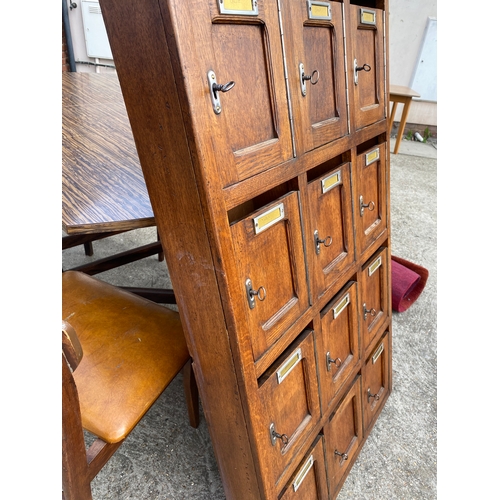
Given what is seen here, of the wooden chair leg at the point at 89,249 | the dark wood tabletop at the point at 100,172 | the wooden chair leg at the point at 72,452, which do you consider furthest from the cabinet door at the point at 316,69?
the wooden chair leg at the point at 89,249

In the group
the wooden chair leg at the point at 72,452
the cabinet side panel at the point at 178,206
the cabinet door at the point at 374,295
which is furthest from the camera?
the cabinet door at the point at 374,295

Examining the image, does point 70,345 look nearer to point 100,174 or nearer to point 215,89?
point 215,89

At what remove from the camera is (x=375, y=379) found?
1.70 m

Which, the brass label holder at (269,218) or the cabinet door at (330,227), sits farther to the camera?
the cabinet door at (330,227)

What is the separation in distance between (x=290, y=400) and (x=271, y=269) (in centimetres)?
38

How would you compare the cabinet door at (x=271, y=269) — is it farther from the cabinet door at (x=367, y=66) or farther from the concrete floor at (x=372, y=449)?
the concrete floor at (x=372, y=449)

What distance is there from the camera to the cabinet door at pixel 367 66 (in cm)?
119

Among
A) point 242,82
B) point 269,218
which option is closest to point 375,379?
point 269,218

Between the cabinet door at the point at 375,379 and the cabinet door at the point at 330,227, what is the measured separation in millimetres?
515

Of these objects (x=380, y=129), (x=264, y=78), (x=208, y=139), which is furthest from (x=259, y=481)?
(x=380, y=129)

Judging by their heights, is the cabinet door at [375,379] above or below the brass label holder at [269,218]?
below

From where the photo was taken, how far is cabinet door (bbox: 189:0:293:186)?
73cm

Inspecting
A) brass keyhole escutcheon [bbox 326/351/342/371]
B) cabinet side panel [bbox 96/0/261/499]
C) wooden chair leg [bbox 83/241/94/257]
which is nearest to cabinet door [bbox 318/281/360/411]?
brass keyhole escutcheon [bbox 326/351/342/371]

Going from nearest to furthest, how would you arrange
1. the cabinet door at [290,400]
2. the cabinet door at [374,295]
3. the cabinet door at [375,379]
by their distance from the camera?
1. the cabinet door at [290,400]
2. the cabinet door at [374,295]
3. the cabinet door at [375,379]
